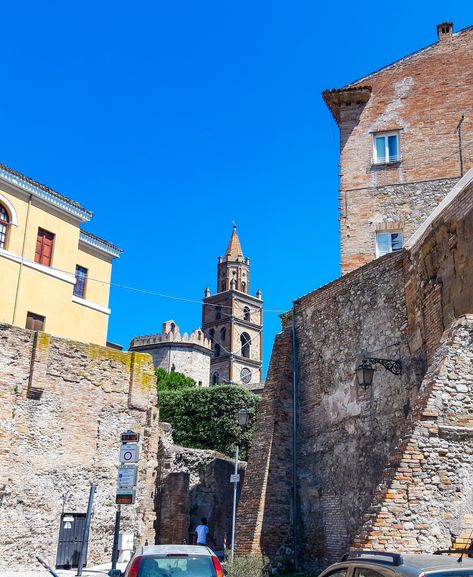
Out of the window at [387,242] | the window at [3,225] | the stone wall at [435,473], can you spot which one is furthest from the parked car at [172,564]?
the window at [3,225]

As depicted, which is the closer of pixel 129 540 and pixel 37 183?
pixel 129 540

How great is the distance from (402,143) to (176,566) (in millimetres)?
18216

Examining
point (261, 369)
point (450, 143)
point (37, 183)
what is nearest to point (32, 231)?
point (37, 183)

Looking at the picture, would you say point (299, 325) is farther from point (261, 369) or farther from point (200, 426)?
point (261, 369)

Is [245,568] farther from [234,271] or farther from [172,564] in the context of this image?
[234,271]

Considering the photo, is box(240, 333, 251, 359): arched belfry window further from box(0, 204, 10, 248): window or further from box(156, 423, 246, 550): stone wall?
box(0, 204, 10, 248): window

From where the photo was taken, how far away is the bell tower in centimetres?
9631

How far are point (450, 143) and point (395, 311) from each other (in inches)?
410

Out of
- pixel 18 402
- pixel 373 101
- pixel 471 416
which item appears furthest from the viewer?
pixel 373 101

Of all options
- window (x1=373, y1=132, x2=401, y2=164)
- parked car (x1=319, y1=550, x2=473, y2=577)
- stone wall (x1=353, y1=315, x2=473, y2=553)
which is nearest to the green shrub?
stone wall (x1=353, y1=315, x2=473, y2=553)

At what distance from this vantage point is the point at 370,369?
14312mm

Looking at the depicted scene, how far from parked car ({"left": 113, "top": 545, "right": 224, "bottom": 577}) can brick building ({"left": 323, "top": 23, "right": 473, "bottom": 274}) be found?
1501cm

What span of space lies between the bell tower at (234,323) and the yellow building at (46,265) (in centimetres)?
6021

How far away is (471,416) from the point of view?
10.2 meters
